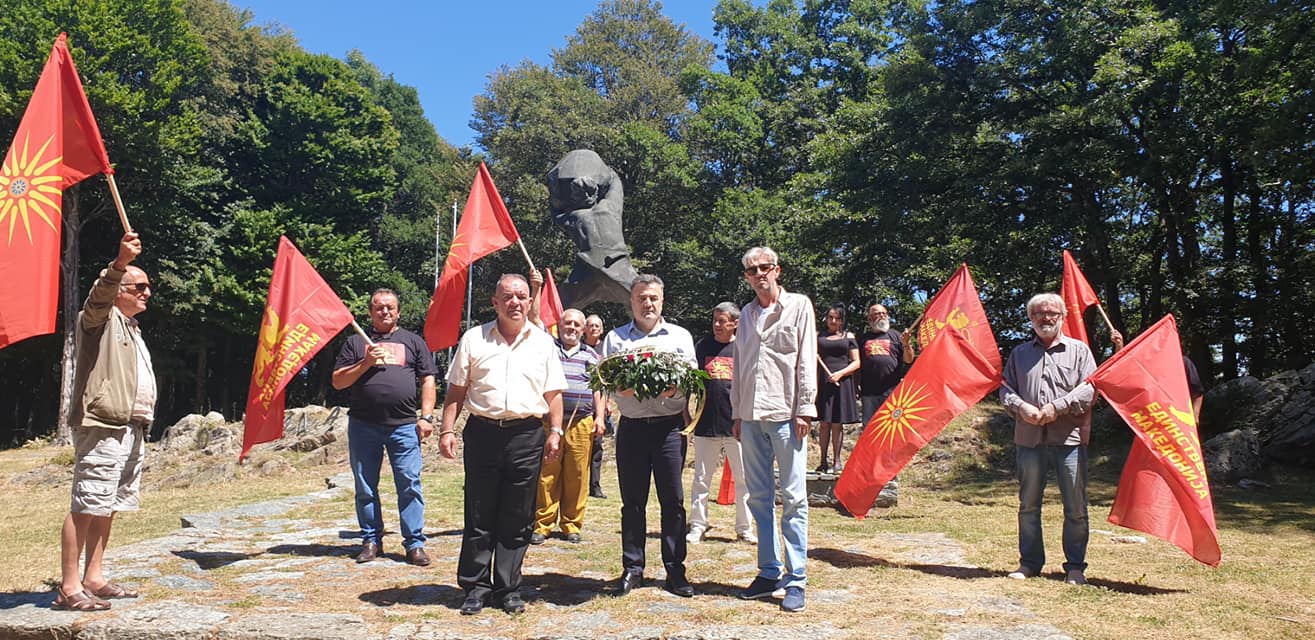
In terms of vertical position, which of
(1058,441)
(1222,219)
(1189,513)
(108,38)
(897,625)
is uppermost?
(108,38)

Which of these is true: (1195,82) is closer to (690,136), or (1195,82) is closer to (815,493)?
(815,493)

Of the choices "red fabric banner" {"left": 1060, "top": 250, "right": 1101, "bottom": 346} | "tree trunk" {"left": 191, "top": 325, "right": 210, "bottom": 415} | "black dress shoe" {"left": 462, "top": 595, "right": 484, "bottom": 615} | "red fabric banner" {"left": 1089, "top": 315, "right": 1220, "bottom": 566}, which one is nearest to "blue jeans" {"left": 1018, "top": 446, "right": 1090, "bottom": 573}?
"red fabric banner" {"left": 1089, "top": 315, "right": 1220, "bottom": 566}

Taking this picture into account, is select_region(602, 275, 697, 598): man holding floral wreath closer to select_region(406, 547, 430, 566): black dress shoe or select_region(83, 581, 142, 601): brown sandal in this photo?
select_region(406, 547, 430, 566): black dress shoe

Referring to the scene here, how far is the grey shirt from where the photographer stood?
19.4 ft

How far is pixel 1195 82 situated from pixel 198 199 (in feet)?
91.2

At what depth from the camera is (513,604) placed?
5.13 metres

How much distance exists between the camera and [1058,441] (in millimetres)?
6020

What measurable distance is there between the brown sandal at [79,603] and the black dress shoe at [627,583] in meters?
2.80

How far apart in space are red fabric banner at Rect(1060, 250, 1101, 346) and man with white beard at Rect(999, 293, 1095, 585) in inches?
101

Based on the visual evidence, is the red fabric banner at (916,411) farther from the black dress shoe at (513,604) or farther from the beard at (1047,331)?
the black dress shoe at (513,604)

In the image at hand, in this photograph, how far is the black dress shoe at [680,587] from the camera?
5488 mm

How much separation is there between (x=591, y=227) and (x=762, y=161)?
20.7m

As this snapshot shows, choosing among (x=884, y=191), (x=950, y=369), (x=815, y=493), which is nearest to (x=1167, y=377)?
(x=950, y=369)

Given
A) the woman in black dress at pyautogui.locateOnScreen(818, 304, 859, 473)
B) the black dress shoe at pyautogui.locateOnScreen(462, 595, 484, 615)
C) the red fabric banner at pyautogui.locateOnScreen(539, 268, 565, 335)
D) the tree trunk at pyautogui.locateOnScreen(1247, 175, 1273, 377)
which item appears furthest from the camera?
the tree trunk at pyautogui.locateOnScreen(1247, 175, 1273, 377)
